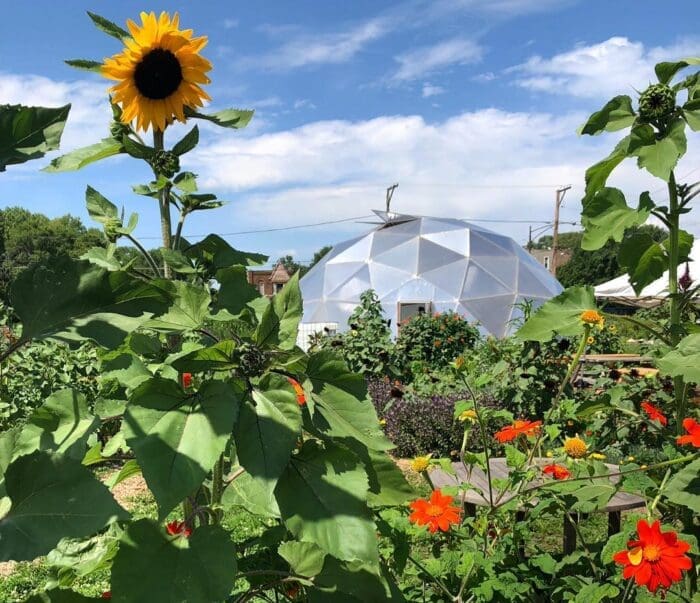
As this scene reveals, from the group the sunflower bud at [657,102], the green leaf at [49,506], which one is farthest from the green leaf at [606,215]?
the green leaf at [49,506]

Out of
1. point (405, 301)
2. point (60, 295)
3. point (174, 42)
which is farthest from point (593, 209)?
point (405, 301)

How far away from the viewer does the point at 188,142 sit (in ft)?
3.84

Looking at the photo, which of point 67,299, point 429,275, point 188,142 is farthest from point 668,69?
point 429,275

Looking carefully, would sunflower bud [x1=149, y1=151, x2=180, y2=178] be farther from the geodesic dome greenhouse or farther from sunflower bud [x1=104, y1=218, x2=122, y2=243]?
the geodesic dome greenhouse

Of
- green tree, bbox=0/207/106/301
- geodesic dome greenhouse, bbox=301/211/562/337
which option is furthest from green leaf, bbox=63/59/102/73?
green tree, bbox=0/207/106/301

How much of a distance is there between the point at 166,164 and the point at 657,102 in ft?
4.59

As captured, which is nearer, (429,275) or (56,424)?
(56,424)

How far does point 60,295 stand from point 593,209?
5.29 ft

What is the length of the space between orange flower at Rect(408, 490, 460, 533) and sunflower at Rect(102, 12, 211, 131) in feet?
4.01

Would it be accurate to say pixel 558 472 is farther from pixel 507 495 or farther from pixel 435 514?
pixel 507 495

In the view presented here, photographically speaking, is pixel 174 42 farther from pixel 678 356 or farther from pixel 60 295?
pixel 678 356

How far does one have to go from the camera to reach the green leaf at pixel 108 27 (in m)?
1.17

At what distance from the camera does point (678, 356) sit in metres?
1.49

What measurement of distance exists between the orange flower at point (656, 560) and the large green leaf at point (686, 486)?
0.09m
